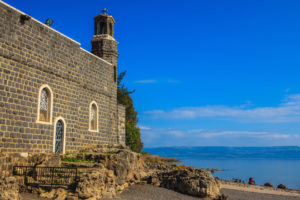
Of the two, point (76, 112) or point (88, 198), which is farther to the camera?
point (76, 112)

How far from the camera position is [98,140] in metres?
20.8

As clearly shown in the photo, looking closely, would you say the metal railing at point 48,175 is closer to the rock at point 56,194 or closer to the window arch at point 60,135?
the rock at point 56,194

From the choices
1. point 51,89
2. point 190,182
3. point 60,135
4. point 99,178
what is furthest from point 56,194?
point 190,182

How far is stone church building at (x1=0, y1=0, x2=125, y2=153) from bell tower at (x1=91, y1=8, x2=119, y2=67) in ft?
0.26

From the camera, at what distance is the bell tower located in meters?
23.3


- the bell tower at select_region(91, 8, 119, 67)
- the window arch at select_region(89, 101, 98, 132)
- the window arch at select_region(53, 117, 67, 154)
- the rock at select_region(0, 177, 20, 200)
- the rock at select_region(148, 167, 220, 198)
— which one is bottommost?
the rock at select_region(148, 167, 220, 198)

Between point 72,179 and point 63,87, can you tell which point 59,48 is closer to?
point 63,87

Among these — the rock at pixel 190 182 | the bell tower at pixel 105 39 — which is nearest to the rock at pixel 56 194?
the rock at pixel 190 182

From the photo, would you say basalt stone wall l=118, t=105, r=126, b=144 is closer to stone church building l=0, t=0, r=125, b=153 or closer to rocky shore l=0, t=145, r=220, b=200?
stone church building l=0, t=0, r=125, b=153

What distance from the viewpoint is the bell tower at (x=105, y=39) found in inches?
918

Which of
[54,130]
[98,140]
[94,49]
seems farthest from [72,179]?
[94,49]

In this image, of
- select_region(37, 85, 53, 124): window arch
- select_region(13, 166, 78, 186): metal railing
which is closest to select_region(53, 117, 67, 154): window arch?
select_region(37, 85, 53, 124): window arch

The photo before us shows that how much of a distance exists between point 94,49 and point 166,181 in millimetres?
12006

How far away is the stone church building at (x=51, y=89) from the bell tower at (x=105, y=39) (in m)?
0.08
